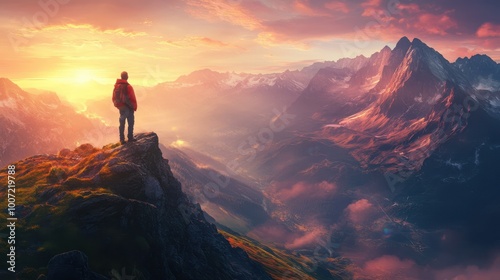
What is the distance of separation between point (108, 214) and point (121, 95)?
17.3 meters

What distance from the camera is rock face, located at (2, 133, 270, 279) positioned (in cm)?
4250

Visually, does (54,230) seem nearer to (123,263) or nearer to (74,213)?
(74,213)

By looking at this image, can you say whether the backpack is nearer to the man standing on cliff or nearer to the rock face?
the man standing on cliff

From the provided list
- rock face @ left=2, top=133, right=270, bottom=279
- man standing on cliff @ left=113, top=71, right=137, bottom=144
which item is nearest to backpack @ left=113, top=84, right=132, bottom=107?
man standing on cliff @ left=113, top=71, right=137, bottom=144

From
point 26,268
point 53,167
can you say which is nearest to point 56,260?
point 26,268

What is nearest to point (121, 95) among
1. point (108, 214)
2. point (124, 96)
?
point (124, 96)

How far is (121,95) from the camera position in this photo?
51.7 metres

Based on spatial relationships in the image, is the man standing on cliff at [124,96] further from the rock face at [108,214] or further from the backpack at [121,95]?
the rock face at [108,214]

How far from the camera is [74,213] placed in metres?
46.1

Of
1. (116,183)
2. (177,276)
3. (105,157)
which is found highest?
(105,157)

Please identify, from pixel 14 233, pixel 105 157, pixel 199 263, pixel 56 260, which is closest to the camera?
pixel 56 260

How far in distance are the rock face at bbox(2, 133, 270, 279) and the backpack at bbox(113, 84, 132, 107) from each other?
31.0ft

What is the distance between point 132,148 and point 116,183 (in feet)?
27.6

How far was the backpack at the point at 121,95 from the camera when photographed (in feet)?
169
